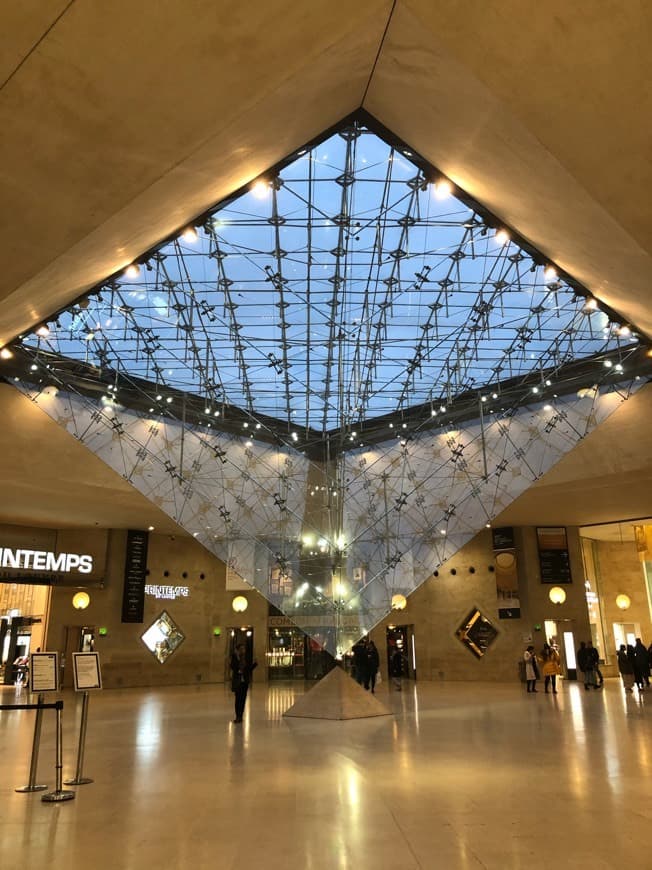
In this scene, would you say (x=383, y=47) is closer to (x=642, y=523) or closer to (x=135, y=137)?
(x=135, y=137)

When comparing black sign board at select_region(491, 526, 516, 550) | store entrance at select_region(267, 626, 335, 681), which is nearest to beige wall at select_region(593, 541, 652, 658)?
black sign board at select_region(491, 526, 516, 550)

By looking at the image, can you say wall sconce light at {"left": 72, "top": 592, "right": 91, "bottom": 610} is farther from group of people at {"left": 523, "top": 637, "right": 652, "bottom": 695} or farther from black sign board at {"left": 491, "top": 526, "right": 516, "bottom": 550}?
black sign board at {"left": 491, "top": 526, "right": 516, "bottom": 550}

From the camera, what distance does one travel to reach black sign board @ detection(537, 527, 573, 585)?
901 inches

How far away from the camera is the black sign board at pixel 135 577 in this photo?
890 inches

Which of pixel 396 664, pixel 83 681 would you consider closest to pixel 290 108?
pixel 83 681

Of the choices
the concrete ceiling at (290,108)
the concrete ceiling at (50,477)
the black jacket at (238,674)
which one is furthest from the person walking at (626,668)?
the concrete ceiling at (50,477)

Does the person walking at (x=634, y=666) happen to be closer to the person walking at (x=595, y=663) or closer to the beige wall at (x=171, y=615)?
the person walking at (x=595, y=663)

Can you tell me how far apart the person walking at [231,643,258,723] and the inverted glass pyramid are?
6.18ft

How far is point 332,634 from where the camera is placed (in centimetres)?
1329

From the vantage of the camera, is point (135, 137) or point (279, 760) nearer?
point (135, 137)

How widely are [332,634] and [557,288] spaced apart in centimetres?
789

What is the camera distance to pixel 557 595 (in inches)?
890

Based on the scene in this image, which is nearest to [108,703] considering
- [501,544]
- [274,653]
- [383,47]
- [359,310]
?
[274,653]

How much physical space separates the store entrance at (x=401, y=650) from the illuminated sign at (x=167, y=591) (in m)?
7.82
